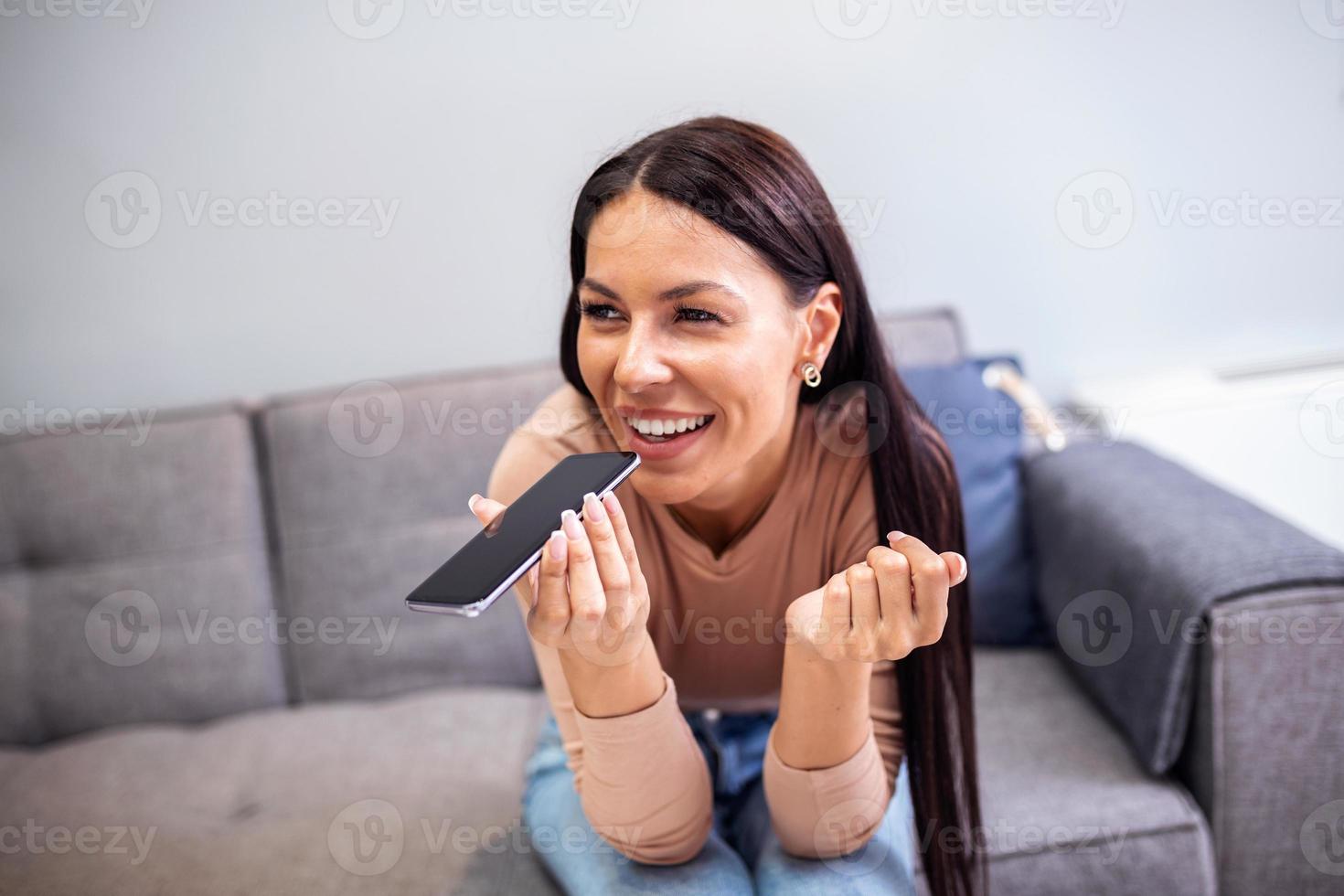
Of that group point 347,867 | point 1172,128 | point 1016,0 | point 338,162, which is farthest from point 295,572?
point 1172,128

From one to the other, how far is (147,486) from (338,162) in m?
0.68

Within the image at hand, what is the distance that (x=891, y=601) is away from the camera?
0.80m

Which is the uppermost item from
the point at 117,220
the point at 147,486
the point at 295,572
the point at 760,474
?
the point at 117,220

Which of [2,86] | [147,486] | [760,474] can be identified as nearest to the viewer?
[760,474]

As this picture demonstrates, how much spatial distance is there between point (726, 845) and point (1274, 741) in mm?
682

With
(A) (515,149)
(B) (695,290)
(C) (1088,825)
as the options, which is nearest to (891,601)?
(B) (695,290)

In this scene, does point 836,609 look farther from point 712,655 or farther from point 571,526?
point 712,655

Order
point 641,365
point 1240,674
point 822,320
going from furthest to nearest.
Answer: point 1240,674
point 822,320
point 641,365

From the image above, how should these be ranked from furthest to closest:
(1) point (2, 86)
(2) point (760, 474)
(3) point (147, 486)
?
(1) point (2, 86) → (3) point (147, 486) → (2) point (760, 474)

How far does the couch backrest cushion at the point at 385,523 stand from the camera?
5.23 ft

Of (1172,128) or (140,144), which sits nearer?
(140,144)

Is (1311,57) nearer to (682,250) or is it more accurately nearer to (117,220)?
(682,250)

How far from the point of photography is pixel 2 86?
172 centimetres

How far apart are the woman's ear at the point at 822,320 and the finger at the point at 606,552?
12.9 inches
